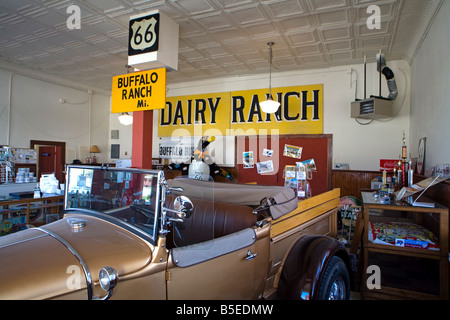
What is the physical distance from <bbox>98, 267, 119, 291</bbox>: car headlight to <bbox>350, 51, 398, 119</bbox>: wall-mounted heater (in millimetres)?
5643

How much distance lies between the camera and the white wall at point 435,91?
3453 millimetres

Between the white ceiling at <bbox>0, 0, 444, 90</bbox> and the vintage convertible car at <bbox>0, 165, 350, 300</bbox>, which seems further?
the white ceiling at <bbox>0, 0, 444, 90</bbox>

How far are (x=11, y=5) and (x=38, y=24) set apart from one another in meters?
0.65

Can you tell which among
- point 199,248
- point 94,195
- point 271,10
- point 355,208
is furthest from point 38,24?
point 355,208

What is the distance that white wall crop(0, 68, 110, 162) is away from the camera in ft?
23.7

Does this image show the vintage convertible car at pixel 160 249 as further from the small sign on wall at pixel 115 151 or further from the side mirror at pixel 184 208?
the small sign on wall at pixel 115 151

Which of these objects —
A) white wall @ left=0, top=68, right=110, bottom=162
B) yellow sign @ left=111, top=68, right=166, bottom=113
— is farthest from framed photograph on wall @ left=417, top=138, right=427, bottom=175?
white wall @ left=0, top=68, right=110, bottom=162

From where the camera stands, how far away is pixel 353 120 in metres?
6.46

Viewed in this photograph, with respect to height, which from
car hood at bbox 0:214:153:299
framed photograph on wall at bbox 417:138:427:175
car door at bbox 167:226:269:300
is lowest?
car door at bbox 167:226:269:300

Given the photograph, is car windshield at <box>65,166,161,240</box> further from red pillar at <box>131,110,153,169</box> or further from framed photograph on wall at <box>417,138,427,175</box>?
framed photograph on wall at <box>417,138,427,175</box>

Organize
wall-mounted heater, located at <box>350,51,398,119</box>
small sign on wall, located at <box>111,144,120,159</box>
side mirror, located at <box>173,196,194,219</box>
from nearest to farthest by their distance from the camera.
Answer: side mirror, located at <box>173,196,194,219</box> < wall-mounted heater, located at <box>350,51,398,119</box> < small sign on wall, located at <box>111,144,120,159</box>

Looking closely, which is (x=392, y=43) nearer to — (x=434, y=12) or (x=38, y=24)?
(x=434, y=12)

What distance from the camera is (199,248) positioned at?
1.44 m

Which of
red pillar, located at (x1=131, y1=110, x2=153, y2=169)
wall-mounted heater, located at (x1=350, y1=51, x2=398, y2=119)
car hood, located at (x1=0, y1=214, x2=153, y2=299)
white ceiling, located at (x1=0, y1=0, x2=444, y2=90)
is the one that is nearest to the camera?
car hood, located at (x1=0, y1=214, x2=153, y2=299)
